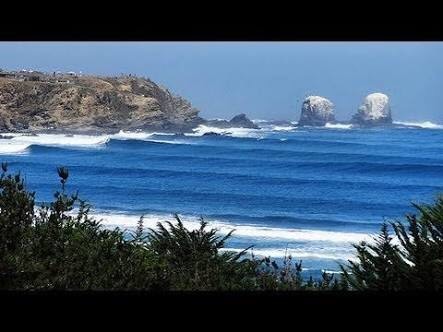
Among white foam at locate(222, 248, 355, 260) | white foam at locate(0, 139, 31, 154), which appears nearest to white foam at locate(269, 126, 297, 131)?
white foam at locate(222, 248, 355, 260)

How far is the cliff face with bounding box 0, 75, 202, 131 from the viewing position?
328 inches

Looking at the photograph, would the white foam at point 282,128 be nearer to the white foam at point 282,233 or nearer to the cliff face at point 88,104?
the white foam at point 282,233

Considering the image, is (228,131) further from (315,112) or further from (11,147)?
(11,147)

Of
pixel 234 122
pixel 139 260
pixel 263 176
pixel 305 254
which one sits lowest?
pixel 139 260

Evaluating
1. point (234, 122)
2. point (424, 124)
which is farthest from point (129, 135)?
point (424, 124)

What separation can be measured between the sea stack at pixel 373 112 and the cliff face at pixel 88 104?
538 cm

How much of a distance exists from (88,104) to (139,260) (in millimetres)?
4292

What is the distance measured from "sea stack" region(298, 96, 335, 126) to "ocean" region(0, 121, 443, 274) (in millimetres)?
289

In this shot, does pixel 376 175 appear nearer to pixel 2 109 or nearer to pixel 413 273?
pixel 2 109

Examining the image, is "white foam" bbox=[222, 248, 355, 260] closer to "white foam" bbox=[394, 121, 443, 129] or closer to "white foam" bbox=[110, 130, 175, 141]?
"white foam" bbox=[110, 130, 175, 141]

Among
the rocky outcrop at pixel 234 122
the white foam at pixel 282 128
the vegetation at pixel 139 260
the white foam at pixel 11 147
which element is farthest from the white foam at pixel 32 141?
the vegetation at pixel 139 260

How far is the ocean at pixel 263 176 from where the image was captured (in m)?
10.7

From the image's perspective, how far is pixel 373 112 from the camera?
15039 mm

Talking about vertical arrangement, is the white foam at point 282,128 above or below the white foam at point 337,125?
below
